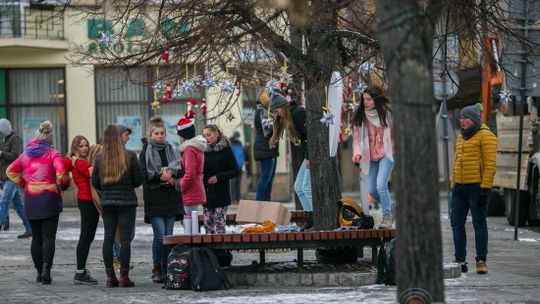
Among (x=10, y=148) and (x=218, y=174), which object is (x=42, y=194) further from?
(x=10, y=148)

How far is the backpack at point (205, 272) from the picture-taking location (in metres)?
11.9

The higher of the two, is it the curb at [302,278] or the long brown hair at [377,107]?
the long brown hair at [377,107]

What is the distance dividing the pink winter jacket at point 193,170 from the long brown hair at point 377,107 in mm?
2189

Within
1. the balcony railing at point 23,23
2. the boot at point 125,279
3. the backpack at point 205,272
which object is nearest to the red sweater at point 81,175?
the boot at point 125,279

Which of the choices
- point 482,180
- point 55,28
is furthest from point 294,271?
point 55,28

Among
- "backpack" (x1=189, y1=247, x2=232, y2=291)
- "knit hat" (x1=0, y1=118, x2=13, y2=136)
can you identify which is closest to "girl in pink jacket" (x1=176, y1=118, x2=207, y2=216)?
"backpack" (x1=189, y1=247, x2=232, y2=291)

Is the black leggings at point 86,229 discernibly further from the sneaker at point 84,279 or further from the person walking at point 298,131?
the person walking at point 298,131

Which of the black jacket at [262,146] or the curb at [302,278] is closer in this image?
the curb at [302,278]

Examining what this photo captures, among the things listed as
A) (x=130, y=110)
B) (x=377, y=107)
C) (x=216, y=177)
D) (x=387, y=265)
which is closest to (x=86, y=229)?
(x=216, y=177)

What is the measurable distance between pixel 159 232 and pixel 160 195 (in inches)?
14.9

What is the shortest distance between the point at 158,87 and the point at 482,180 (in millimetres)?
3794

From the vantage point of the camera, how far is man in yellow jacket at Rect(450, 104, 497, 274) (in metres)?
13.3

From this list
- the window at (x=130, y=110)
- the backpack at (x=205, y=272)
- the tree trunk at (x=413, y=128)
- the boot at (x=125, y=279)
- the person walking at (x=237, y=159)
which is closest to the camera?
the tree trunk at (x=413, y=128)

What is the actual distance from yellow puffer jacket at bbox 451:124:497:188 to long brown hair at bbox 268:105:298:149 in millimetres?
2720
